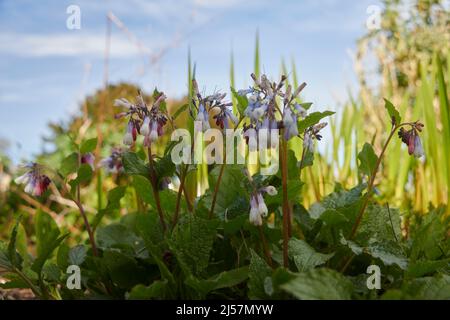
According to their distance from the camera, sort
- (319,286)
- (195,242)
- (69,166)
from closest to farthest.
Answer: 1. (319,286)
2. (195,242)
3. (69,166)

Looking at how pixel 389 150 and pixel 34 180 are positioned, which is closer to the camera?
pixel 34 180

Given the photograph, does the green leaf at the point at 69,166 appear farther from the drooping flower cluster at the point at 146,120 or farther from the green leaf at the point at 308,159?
the green leaf at the point at 308,159

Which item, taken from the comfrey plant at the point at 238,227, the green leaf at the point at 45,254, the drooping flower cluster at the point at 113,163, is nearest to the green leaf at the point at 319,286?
the comfrey plant at the point at 238,227

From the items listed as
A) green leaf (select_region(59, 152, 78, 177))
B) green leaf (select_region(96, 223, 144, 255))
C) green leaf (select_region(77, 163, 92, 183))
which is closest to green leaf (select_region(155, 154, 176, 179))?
green leaf (select_region(77, 163, 92, 183))

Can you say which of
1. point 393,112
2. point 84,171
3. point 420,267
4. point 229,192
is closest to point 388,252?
point 420,267

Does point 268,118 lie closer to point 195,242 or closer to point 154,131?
point 154,131

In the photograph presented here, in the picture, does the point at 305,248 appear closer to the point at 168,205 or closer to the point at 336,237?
the point at 336,237

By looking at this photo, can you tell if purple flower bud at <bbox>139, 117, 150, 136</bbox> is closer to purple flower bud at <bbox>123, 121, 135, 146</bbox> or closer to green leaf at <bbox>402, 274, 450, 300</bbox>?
purple flower bud at <bbox>123, 121, 135, 146</bbox>
